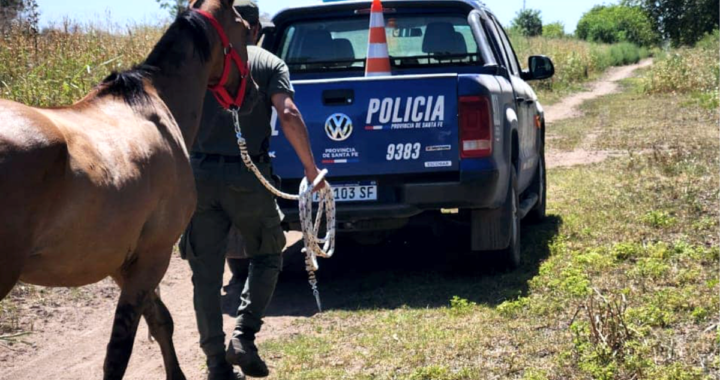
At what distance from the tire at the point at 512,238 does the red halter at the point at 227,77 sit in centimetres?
279

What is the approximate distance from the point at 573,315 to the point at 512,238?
1.51 meters

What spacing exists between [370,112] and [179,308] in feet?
6.61

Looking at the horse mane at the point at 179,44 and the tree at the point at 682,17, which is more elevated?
the horse mane at the point at 179,44

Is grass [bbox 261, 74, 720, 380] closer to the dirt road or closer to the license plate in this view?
the dirt road

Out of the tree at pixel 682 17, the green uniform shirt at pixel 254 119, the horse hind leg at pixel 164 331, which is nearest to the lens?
the horse hind leg at pixel 164 331

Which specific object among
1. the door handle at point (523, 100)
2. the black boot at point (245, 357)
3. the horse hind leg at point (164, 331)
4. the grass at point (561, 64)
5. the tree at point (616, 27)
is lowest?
the tree at point (616, 27)

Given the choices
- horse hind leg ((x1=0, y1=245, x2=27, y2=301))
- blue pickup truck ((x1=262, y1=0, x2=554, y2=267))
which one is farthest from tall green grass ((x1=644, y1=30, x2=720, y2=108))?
horse hind leg ((x1=0, y1=245, x2=27, y2=301))

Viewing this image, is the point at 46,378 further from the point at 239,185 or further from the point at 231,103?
the point at 231,103

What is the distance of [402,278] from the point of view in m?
7.37

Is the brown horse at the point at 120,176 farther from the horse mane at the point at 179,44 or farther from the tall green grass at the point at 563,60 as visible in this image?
the tall green grass at the point at 563,60

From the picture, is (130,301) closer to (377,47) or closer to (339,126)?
(339,126)

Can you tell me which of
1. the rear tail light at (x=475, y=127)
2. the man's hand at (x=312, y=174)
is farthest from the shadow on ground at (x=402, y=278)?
the man's hand at (x=312, y=174)

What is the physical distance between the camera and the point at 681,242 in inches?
283

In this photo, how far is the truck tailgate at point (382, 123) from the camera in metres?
6.70
